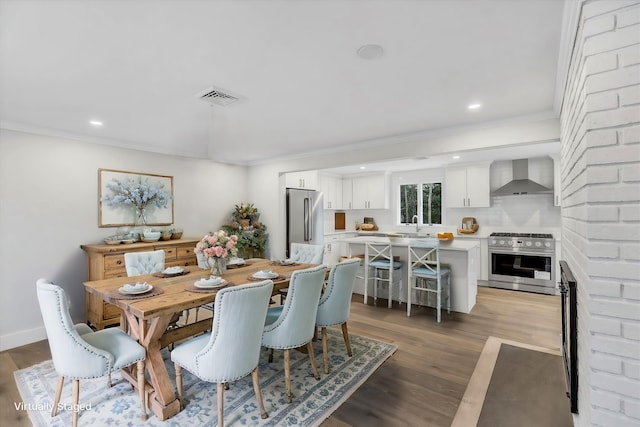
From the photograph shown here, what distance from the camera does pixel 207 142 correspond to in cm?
419

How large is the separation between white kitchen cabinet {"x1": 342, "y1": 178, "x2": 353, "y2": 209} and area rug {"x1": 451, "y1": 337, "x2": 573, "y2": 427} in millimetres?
4611

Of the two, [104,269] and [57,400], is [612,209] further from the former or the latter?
[104,269]

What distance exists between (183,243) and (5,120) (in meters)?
2.23

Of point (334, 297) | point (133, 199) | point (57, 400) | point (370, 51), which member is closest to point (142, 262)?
point (133, 199)

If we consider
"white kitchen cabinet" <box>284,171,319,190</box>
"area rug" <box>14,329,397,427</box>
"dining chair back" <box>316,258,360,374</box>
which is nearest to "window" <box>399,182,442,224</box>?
"white kitchen cabinet" <box>284,171,319,190</box>

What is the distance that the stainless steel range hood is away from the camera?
526 centimetres

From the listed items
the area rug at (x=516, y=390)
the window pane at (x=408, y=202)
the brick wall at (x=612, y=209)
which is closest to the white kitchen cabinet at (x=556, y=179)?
the window pane at (x=408, y=202)

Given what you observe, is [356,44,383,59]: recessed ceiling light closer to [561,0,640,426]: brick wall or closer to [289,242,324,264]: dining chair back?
[561,0,640,426]: brick wall

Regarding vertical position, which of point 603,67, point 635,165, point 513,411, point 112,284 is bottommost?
point 513,411

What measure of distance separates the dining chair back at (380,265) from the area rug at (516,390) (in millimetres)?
1532

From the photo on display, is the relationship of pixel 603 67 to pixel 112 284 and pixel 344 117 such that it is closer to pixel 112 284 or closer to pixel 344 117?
pixel 344 117

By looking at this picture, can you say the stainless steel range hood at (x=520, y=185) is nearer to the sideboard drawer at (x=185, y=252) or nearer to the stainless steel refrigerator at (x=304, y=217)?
the stainless steel refrigerator at (x=304, y=217)

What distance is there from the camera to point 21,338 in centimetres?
331

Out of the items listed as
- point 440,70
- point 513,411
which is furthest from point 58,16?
point 513,411
